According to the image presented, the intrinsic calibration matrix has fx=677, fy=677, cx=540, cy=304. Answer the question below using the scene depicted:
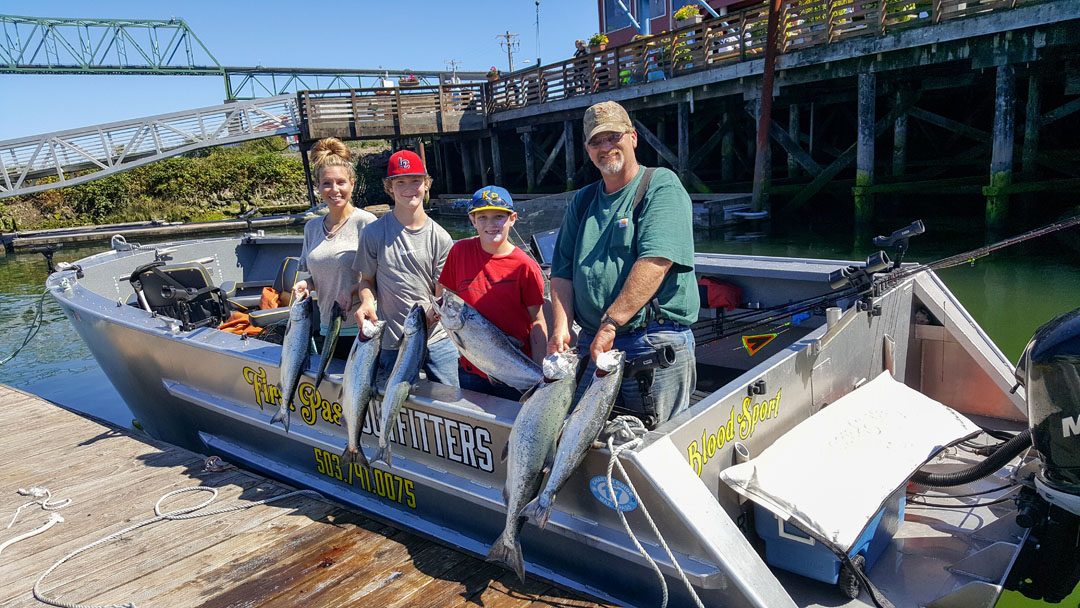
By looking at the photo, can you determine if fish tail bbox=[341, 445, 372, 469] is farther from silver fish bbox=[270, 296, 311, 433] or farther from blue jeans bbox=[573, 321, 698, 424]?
blue jeans bbox=[573, 321, 698, 424]

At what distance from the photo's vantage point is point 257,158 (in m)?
32.7

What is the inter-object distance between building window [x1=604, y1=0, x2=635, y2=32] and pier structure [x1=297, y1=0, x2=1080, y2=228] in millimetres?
6584

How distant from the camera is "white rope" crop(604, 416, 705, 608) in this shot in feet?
7.61

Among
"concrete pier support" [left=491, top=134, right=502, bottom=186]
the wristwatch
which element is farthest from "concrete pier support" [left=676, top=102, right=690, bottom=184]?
the wristwatch

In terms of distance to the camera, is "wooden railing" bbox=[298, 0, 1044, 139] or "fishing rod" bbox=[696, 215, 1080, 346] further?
"wooden railing" bbox=[298, 0, 1044, 139]

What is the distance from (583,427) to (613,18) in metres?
28.2

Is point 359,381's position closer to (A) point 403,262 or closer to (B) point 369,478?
(A) point 403,262

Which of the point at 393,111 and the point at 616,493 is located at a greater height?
the point at 393,111

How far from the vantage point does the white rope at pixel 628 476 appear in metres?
2.32

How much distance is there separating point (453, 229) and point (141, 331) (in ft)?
53.0

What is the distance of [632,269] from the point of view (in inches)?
99.6

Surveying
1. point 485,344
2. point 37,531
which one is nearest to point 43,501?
point 37,531

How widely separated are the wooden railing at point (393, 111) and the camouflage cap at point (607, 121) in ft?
70.2

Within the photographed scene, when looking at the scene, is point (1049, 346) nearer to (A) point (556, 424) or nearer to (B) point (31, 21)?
(A) point (556, 424)
